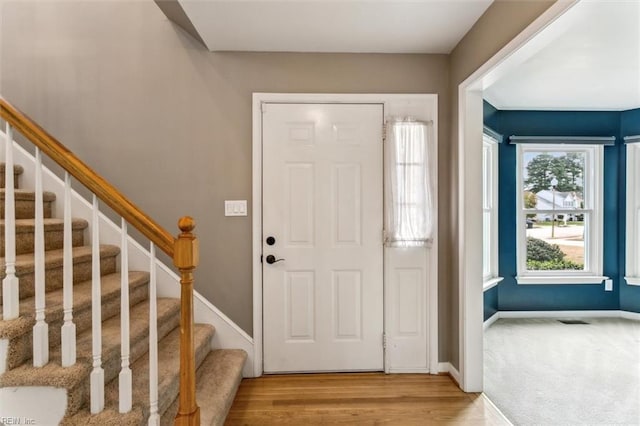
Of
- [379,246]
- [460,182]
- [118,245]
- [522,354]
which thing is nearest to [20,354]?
[118,245]

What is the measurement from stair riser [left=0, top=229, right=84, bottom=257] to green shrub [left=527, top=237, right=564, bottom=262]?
15.0 feet

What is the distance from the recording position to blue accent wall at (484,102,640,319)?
12.2ft

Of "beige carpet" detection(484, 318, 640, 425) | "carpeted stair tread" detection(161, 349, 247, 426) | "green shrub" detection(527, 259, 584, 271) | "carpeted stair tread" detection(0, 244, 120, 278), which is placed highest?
"carpeted stair tread" detection(0, 244, 120, 278)

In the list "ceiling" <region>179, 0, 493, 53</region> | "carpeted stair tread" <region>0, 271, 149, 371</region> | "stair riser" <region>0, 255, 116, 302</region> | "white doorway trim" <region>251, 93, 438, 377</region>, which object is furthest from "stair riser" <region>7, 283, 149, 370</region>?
"ceiling" <region>179, 0, 493, 53</region>

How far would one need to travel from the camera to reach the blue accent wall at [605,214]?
12.2 ft

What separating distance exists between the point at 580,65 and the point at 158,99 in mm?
3473

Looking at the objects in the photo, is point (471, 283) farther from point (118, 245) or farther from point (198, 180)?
point (118, 245)

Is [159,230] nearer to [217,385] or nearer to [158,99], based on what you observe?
[217,385]

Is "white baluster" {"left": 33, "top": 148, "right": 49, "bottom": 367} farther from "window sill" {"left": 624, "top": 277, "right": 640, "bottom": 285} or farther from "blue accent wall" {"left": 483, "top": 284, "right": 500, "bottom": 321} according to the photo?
"window sill" {"left": 624, "top": 277, "right": 640, "bottom": 285}

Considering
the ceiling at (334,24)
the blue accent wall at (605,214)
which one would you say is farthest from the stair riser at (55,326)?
the blue accent wall at (605,214)

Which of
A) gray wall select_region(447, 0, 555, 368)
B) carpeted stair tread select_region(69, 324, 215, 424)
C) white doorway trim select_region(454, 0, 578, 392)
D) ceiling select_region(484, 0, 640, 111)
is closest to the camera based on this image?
carpeted stair tread select_region(69, 324, 215, 424)

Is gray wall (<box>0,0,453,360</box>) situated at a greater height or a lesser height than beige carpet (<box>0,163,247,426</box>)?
greater

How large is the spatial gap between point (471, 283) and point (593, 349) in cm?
177

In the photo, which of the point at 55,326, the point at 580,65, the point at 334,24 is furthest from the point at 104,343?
the point at 580,65
